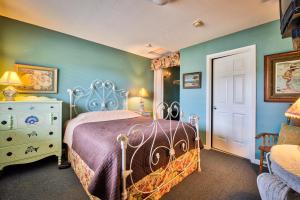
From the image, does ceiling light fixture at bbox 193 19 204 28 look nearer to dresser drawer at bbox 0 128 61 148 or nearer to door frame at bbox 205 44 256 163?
door frame at bbox 205 44 256 163

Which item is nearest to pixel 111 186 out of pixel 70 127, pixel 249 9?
pixel 70 127

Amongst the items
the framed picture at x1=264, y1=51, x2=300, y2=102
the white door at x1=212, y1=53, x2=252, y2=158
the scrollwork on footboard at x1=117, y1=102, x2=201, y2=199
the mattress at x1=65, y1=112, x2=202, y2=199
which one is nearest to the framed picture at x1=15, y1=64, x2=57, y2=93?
the mattress at x1=65, y1=112, x2=202, y2=199

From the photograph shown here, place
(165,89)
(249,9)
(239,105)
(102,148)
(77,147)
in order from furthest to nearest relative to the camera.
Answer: (165,89) → (239,105) → (249,9) → (77,147) → (102,148)

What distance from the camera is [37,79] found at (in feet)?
8.21

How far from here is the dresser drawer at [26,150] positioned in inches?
74.5

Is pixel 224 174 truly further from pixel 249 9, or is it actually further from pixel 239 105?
pixel 249 9

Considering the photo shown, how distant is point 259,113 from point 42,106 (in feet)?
11.7

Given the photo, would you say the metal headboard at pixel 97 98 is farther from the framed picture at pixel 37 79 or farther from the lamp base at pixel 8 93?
the lamp base at pixel 8 93

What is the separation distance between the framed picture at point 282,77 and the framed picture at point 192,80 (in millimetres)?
1226

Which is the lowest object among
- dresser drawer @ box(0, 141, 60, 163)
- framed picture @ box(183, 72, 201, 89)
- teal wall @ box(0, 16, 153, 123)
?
dresser drawer @ box(0, 141, 60, 163)

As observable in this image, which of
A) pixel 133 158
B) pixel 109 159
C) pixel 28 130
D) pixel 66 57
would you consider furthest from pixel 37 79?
pixel 133 158

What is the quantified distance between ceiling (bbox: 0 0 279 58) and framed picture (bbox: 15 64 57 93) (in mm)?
799

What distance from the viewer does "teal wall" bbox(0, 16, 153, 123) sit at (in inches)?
90.7

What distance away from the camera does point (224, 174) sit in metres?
2.06
